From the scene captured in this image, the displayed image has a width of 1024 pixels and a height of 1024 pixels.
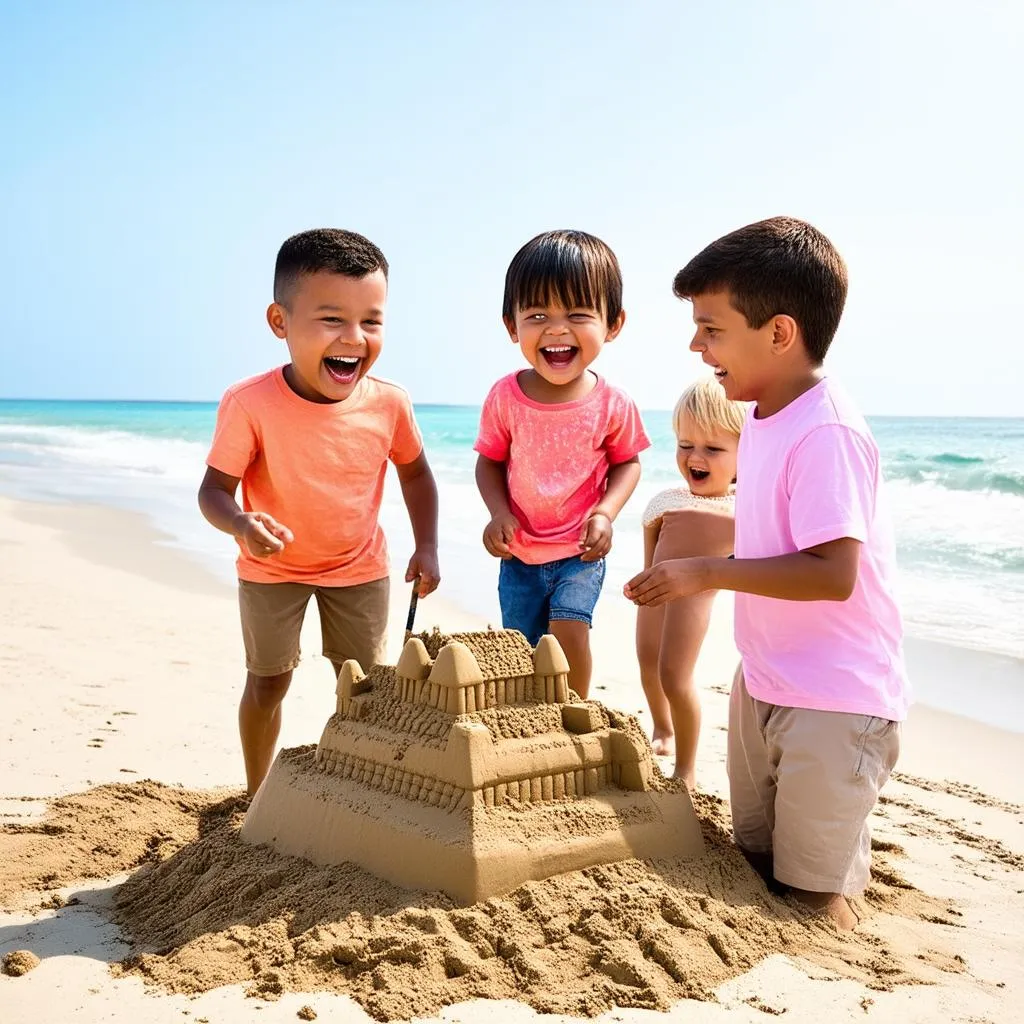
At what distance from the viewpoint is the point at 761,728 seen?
2914 millimetres

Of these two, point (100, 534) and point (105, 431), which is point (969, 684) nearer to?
point (100, 534)

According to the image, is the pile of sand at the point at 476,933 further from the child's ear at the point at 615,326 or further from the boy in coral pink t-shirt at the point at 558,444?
the child's ear at the point at 615,326

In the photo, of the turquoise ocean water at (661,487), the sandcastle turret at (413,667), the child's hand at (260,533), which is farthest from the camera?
the turquoise ocean water at (661,487)

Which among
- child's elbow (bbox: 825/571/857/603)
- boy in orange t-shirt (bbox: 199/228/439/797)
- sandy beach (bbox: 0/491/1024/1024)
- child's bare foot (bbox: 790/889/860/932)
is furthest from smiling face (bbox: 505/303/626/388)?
child's bare foot (bbox: 790/889/860/932)

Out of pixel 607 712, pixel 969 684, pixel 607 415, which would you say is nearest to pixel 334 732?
pixel 607 712

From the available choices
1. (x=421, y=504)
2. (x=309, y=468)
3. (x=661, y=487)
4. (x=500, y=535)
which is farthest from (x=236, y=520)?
(x=661, y=487)

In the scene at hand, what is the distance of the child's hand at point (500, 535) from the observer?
3674 millimetres

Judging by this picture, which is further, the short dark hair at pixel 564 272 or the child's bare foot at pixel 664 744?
the child's bare foot at pixel 664 744

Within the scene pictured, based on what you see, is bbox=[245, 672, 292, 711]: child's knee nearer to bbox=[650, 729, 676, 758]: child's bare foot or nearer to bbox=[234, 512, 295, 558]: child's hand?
bbox=[234, 512, 295, 558]: child's hand

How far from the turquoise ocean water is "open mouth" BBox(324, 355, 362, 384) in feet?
12.9

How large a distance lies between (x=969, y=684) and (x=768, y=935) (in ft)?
11.7

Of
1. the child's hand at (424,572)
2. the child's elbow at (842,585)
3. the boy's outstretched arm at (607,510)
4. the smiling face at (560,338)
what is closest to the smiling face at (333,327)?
the smiling face at (560,338)

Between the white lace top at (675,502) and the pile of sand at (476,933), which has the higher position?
the white lace top at (675,502)

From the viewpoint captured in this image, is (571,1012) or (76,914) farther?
(76,914)
